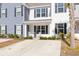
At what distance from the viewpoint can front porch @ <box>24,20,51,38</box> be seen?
101 feet

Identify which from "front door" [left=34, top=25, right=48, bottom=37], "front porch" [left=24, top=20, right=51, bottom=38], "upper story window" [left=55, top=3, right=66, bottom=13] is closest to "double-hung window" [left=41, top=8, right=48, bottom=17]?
"front porch" [left=24, top=20, right=51, bottom=38]

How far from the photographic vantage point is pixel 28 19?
32.5 metres

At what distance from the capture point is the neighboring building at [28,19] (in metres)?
30.1

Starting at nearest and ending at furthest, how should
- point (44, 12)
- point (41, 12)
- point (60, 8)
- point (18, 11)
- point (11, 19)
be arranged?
point (60, 8)
point (44, 12)
point (41, 12)
point (18, 11)
point (11, 19)

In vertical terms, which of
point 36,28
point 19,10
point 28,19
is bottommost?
point 36,28

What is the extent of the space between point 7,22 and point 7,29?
112 centimetres

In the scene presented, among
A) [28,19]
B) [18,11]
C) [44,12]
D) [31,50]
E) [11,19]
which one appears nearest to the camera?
[31,50]

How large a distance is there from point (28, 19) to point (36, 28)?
2076mm

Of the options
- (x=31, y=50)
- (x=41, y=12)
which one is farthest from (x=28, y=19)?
(x=31, y=50)

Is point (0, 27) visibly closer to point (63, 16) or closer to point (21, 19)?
point (21, 19)

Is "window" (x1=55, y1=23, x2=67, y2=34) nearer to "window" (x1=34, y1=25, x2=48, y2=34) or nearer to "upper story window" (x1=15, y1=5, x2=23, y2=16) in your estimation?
"window" (x1=34, y1=25, x2=48, y2=34)

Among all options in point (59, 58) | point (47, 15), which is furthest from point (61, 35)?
point (59, 58)

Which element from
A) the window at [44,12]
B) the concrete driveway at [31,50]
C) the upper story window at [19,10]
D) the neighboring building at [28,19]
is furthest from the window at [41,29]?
the concrete driveway at [31,50]

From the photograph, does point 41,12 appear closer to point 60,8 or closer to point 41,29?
point 41,29
